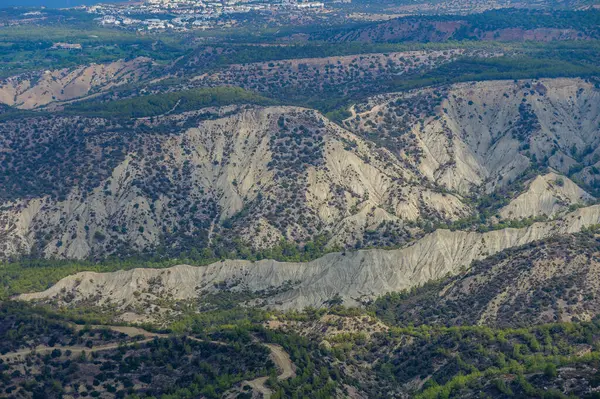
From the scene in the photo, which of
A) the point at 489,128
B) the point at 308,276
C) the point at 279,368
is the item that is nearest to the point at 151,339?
the point at 279,368

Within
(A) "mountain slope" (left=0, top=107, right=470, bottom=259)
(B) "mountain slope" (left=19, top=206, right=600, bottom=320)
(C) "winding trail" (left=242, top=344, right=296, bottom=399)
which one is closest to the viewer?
(C) "winding trail" (left=242, top=344, right=296, bottom=399)

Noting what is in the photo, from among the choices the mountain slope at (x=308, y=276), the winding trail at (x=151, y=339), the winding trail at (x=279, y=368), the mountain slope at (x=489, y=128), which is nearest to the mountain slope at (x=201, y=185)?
the mountain slope at (x=308, y=276)

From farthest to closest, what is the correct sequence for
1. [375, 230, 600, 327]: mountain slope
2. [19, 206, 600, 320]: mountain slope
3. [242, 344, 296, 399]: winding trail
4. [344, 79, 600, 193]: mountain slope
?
[344, 79, 600, 193]: mountain slope → [19, 206, 600, 320]: mountain slope → [375, 230, 600, 327]: mountain slope → [242, 344, 296, 399]: winding trail

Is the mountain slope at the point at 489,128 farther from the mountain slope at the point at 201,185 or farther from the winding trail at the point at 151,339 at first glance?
the winding trail at the point at 151,339

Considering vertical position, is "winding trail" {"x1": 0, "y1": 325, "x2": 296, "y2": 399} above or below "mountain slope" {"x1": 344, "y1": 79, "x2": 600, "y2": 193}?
below

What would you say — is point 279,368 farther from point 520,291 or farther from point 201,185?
point 201,185

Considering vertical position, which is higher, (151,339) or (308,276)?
(151,339)

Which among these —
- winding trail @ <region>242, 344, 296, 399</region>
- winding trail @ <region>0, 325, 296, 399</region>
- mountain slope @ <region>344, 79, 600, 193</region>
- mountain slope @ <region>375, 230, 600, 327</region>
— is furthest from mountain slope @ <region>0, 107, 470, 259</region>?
winding trail @ <region>242, 344, 296, 399</region>

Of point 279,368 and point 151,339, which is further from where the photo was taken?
point 151,339

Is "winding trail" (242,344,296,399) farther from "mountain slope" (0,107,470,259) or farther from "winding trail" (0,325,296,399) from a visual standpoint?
"mountain slope" (0,107,470,259)

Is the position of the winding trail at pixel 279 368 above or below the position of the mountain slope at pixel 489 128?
below

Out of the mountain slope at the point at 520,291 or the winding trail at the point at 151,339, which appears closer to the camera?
the winding trail at the point at 151,339

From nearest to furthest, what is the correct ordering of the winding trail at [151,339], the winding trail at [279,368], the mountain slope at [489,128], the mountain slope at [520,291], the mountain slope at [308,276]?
the winding trail at [279,368] < the winding trail at [151,339] < the mountain slope at [520,291] < the mountain slope at [308,276] < the mountain slope at [489,128]

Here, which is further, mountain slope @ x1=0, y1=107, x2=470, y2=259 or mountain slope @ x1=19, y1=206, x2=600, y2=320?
mountain slope @ x1=0, y1=107, x2=470, y2=259
